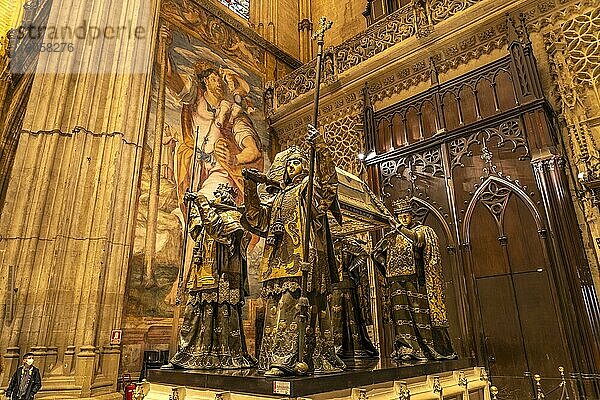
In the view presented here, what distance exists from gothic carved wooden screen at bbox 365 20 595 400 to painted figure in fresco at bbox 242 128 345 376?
14.1 ft

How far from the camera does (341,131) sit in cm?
1066

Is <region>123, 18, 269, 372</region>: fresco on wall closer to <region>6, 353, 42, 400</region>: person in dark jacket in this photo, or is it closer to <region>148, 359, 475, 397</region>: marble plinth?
<region>6, 353, 42, 400</region>: person in dark jacket

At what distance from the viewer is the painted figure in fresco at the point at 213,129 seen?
956cm

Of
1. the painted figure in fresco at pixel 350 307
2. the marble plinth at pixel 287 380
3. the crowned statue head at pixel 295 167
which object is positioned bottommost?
the marble plinth at pixel 287 380

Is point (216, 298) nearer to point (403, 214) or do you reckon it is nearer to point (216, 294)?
point (216, 294)

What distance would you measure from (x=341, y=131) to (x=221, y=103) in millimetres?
3260

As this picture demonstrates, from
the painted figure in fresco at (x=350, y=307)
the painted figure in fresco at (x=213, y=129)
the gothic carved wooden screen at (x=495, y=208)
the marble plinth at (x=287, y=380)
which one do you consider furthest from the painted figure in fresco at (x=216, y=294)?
the painted figure in fresco at (x=213, y=129)

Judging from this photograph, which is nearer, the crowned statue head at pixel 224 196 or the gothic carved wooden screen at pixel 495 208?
the crowned statue head at pixel 224 196

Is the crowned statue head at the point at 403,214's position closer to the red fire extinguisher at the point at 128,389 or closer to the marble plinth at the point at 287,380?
the marble plinth at the point at 287,380

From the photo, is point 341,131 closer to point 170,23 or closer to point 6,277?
point 170,23

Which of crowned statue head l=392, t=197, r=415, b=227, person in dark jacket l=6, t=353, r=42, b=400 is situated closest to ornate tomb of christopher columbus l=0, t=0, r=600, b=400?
crowned statue head l=392, t=197, r=415, b=227

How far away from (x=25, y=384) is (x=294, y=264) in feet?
14.2

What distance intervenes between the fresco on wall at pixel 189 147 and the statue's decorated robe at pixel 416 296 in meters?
3.76

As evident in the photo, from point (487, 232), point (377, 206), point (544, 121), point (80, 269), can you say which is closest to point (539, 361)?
point (487, 232)
